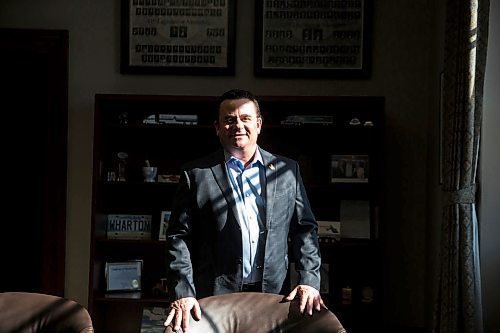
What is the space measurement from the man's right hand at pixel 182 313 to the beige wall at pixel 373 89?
253cm

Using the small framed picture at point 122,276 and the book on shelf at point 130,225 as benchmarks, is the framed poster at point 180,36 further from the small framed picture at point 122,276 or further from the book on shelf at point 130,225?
the small framed picture at point 122,276

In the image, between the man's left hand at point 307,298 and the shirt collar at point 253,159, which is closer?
the man's left hand at point 307,298

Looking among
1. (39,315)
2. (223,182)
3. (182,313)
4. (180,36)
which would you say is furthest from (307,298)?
(180,36)

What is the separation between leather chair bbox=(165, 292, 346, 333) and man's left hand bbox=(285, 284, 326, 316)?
0.01 m

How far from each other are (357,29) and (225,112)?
2.34 metres

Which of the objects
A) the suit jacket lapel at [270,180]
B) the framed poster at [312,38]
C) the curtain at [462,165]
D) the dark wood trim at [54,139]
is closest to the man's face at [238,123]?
the suit jacket lapel at [270,180]

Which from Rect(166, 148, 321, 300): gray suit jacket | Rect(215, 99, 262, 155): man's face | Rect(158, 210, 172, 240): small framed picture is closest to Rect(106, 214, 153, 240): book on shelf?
Rect(158, 210, 172, 240): small framed picture

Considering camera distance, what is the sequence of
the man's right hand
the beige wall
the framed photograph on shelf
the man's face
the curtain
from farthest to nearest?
the beige wall, the framed photograph on shelf, the curtain, the man's face, the man's right hand

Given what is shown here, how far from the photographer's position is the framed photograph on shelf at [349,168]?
392cm

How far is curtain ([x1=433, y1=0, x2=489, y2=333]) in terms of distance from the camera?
9.38 ft

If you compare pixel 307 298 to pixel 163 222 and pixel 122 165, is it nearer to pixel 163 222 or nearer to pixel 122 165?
pixel 163 222

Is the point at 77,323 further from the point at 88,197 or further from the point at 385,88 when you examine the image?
the point at 385,88

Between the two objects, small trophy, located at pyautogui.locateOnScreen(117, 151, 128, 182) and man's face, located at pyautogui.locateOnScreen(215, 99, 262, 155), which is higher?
man's face, located at pyautogui.locateOnScreen(215, 99, 262, 155)

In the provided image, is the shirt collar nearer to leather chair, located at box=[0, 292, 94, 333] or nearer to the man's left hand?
the man's left hand
